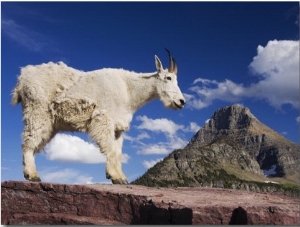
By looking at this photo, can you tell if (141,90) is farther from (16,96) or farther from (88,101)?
(16,96)

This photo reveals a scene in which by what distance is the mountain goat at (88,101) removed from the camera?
7500 mm

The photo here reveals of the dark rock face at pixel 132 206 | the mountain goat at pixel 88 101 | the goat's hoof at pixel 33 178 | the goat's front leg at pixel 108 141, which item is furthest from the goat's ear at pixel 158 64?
the goat's hoof at pixel 33 178

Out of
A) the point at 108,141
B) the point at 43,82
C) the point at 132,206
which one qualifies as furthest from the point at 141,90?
the point at 132,206

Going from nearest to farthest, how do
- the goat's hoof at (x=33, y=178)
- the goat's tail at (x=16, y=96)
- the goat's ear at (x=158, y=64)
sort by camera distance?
the goat's hoof at (x=33, y=178), the goat's ear at (x=158, y=64), the goat's tail at (x=16, y=96)

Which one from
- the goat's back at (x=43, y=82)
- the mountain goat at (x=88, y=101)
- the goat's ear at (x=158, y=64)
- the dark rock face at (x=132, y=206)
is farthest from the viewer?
the goat's ear at (x=158, y=64)

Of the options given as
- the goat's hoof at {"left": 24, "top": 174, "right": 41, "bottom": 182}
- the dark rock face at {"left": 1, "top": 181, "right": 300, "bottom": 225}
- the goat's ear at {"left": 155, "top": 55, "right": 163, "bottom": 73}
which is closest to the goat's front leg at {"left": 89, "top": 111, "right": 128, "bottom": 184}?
the dark rock face at {"left": 1, "top": 181, "right": 300, "bottom": 225}

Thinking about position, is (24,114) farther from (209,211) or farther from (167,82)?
(209,211)

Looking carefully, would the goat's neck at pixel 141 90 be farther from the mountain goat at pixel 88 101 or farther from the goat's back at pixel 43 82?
the goat's back at pixel 43 82

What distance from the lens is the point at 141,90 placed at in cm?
815

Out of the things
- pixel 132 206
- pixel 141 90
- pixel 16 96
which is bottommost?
pixel 132 206

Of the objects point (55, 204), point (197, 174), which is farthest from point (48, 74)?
point (197, 174)

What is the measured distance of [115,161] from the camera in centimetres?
746

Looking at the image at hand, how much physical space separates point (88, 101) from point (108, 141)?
83 cm

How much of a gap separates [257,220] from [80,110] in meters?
3.89
